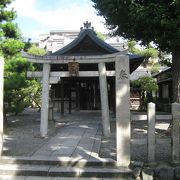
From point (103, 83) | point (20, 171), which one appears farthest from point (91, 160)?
point (103, 83)

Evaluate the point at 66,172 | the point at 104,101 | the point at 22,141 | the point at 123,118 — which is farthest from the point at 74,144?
the point at 66,172

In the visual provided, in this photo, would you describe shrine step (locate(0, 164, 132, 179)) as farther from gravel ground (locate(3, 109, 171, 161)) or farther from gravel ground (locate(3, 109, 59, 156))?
gravel ground (locate(3, 109, 59, 156))

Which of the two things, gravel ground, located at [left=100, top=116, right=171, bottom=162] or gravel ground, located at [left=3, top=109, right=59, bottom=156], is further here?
gravel ground, located at [left=3, top=109, right=59, bottom=156]

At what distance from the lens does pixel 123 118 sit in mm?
9008

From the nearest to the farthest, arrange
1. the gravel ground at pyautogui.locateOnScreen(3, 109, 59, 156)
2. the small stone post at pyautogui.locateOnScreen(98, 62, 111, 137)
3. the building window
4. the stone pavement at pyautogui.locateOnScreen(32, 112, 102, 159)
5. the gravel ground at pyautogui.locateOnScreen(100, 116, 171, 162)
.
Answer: the gravel ground at pyautogui.locateOnScreen(100, 116, 171, 162) < the stone pavement at pyautogui.locateOnScreen(32, 112, 102, 159) < the gravel ground at pyautogui.locateOnScreen(3, 109, 59, 156) < the small stone post at pyautogui.locateOnScreen(98, 62, 111, 137) < the building window

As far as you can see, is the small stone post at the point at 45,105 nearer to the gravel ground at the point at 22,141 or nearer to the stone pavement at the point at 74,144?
Answer: the gravel ground at the point at 22,141

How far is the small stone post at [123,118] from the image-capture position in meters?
8.89

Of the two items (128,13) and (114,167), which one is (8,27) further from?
(114,167)

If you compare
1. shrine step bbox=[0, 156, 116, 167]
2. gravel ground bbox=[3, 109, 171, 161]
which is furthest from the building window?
shrine step bbox=[0, 156, 116, 167]

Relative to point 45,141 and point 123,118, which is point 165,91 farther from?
point 123,118

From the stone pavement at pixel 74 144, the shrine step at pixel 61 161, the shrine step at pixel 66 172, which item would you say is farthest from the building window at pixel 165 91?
the shrine step at pixel 66 172

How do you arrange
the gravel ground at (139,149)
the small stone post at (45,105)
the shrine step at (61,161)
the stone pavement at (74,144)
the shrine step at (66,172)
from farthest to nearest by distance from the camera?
1. the small stone post at (45,105)
2. the stone pavement at (74,144)
3. the gravel ground at (139,149)
4. the shrine step at (61,161)
5. the shrine step at (66,172)

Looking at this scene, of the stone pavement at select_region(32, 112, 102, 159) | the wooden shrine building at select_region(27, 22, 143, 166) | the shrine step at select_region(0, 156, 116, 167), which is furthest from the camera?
the stone pavement at select_region(32, 112, 102, 159)

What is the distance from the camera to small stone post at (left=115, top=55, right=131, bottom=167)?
8.89m
